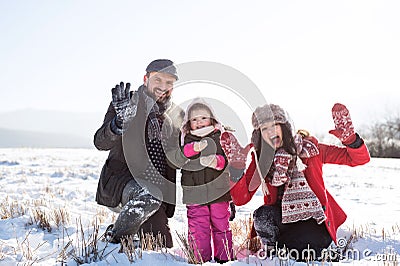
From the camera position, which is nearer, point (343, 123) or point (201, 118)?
point (343, 123)

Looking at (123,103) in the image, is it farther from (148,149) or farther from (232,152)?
(232,152)

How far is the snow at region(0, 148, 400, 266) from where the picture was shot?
3.10m

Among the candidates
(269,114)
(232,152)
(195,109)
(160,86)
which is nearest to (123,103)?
(160,86)

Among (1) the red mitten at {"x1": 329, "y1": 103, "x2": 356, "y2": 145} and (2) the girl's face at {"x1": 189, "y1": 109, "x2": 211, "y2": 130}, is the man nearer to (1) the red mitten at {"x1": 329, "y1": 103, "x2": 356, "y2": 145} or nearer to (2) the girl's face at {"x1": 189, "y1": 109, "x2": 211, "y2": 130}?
(2) the girl's face at {"x1": 189, "y1": 109, "x2": 211, "y2": 130}

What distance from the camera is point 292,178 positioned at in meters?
3.57

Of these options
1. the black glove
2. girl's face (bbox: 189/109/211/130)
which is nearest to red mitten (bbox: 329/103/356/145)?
girl's face (bbox: 189/109/211/130)

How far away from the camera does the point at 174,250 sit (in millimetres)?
3537

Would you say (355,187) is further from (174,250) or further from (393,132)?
(393,132)

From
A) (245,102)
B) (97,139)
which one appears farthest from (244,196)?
(97,139)

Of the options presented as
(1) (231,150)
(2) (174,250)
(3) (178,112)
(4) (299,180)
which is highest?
(3) (178,112)

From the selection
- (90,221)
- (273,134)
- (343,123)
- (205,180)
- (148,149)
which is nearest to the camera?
(343,123)

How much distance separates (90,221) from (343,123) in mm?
2904

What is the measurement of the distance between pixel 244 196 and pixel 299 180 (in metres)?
0.50

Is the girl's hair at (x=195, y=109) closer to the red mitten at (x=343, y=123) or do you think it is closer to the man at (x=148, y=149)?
the man at (x=148, y=149)
